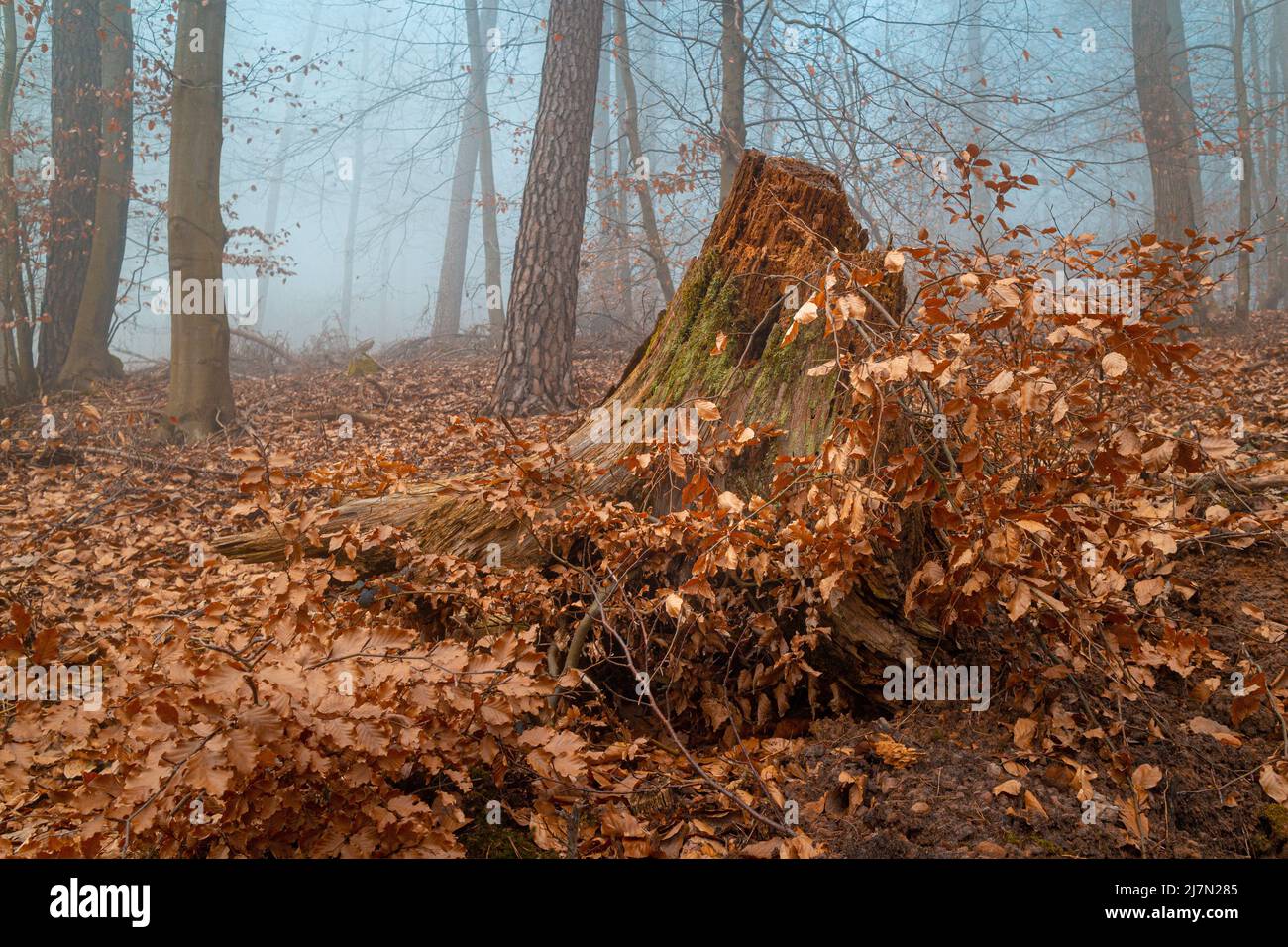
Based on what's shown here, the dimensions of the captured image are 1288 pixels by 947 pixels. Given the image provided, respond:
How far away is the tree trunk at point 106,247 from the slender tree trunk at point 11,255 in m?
0.93

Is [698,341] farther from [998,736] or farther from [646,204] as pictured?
[646,204]

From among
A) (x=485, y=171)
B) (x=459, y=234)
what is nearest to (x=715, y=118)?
(x=485, y=171)

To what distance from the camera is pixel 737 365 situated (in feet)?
11.9

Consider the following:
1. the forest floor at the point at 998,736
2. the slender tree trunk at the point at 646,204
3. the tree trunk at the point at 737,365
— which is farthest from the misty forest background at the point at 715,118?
the forest floor at the point at 998,736

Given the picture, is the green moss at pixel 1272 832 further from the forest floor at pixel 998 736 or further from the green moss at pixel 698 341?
the green moss at pixel 698 341

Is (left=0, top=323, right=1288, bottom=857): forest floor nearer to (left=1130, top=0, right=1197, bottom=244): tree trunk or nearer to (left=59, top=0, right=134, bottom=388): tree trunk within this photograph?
(left=59, top=0, right=134, bottom=388): tree trunk

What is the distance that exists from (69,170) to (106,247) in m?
1.21

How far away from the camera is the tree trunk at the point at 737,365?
3.45m

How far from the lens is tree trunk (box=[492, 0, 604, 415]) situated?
7.77 meters

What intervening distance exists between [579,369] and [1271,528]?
311 inches

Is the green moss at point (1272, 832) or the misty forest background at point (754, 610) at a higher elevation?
the misty forest background at point (754, 610)
